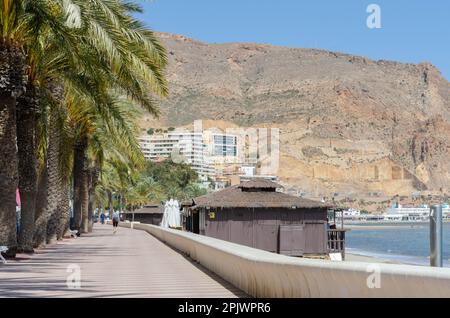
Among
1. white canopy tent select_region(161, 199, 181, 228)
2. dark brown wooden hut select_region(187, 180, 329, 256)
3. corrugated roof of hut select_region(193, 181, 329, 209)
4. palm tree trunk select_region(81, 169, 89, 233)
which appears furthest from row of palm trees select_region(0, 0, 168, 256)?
white canopy tent select_region(161, 199, 181, 228)

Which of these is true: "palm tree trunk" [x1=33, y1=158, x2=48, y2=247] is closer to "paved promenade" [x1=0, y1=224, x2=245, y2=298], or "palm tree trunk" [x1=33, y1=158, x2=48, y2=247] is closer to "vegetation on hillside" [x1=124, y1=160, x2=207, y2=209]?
"paved promenade" [x1=0, y1=224, x2=245, y2=298]

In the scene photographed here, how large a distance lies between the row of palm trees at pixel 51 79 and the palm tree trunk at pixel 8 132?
0.02 metres

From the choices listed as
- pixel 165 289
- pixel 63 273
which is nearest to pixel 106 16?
pixel 63 273

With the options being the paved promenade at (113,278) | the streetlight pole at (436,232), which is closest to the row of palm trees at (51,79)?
the paved promenade at (113,278)

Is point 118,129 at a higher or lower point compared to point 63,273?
higher

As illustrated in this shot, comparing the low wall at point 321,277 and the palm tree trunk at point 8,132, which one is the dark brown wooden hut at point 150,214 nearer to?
the palm tree trunk at point 8,132

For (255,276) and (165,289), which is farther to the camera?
(165,289)

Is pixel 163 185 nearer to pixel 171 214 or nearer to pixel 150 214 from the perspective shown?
pixel 150 214

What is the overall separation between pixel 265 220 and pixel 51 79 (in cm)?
2212

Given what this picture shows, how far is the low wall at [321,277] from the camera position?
663cm

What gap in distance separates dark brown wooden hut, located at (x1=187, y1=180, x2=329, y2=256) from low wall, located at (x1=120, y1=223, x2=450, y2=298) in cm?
2748
